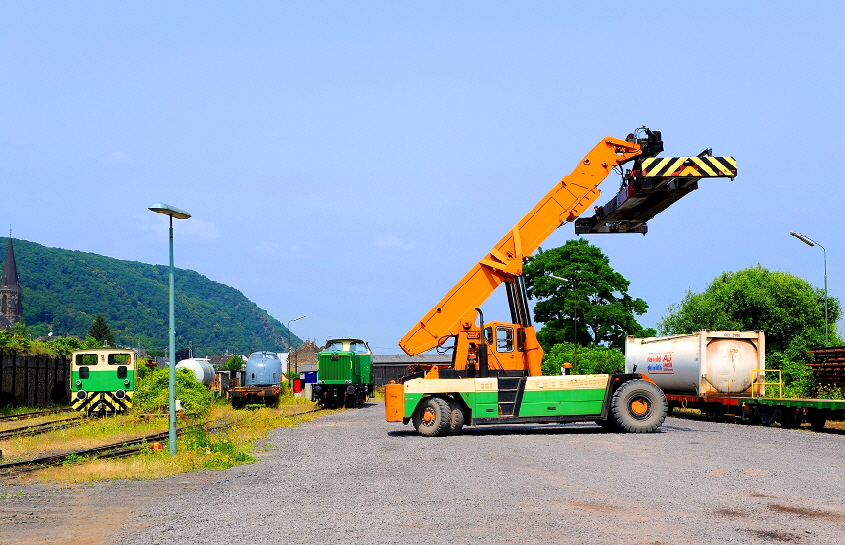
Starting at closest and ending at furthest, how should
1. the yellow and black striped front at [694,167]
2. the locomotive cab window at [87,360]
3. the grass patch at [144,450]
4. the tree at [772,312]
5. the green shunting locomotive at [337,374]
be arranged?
the grass patch at [144,450] < the yellow and black striped front at [694,167] < the locomotive cab window at [87,360] < the green shunting locomotive at [337,374] < the tree at [772,312]

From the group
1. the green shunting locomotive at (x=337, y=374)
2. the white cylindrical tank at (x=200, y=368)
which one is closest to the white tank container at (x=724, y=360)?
the green shunting locomotive at (x=337, y=374)

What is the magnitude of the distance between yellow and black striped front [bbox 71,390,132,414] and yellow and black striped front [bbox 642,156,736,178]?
20599mm

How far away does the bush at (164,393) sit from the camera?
30125 mm

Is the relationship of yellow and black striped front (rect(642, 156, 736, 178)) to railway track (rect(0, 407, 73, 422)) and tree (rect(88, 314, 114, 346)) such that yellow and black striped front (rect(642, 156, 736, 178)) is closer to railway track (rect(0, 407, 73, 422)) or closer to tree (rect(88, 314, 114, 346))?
railway track (rect(0, 407, 73, 422))

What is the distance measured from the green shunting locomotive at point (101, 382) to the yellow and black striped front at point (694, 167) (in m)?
20.5

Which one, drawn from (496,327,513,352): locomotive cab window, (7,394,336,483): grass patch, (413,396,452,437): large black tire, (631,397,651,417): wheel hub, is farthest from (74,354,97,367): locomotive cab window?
(631,397,651,417): wheel hub

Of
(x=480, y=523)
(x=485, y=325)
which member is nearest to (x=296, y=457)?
(x=485, y=325)

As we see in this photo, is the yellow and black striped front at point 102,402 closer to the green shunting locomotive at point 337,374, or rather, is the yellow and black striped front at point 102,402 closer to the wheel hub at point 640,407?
the green shunting locomotive at point 337,374

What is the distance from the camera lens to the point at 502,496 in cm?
1134

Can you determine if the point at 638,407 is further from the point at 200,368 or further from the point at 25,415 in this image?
the point at 200,368

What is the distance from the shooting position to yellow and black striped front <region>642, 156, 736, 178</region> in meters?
19.6

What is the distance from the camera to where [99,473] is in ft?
48.2

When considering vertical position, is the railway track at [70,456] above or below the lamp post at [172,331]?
below

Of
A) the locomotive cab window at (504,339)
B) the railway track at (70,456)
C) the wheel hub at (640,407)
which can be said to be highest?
the locomotive cab window at (504,339)
